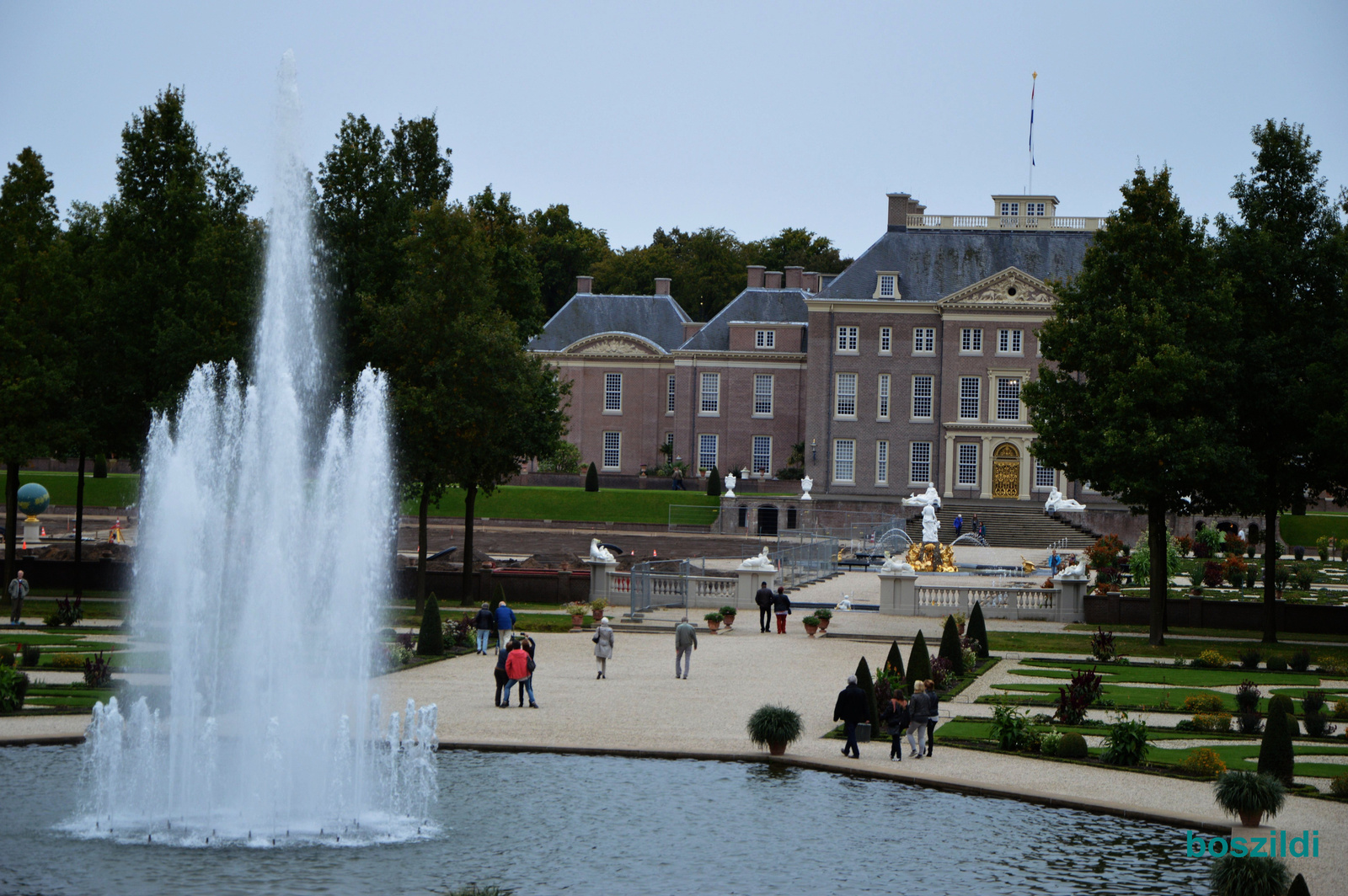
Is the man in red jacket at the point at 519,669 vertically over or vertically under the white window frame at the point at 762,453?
under

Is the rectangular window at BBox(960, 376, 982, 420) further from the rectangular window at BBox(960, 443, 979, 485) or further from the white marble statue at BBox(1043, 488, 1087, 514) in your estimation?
the white marble statue at BBox(1043, 488, 1087, 514)

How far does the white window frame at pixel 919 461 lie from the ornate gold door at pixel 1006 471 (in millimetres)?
3953

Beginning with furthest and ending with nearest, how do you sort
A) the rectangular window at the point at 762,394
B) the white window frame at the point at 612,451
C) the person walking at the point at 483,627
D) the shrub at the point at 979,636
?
1. the white window frame at the point at 612,451
2. the rectangular window at the point at 762,394
3. the shrub at the point at 979,636
4. the person walking at the point at 483,627

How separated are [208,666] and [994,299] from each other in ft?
213

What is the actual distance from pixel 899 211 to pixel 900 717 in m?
70.1

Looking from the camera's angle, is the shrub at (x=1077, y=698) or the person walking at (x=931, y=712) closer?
the person walking at (x=931, y=712)

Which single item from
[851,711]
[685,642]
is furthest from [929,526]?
[851,711]

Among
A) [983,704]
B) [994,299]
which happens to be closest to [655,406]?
[994,299]

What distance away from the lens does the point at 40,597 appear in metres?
44.4

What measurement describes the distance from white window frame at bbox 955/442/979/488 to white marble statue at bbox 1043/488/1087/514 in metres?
7.49

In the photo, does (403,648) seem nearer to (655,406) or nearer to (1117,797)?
(1117,797)

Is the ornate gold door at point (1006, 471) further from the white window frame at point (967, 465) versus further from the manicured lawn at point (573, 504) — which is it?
the manicured lawn at point (573, 504)

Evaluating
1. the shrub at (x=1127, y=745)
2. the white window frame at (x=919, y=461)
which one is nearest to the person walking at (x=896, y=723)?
the shrub at (x=1127, y=745)

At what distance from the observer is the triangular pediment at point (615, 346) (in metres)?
96.8
